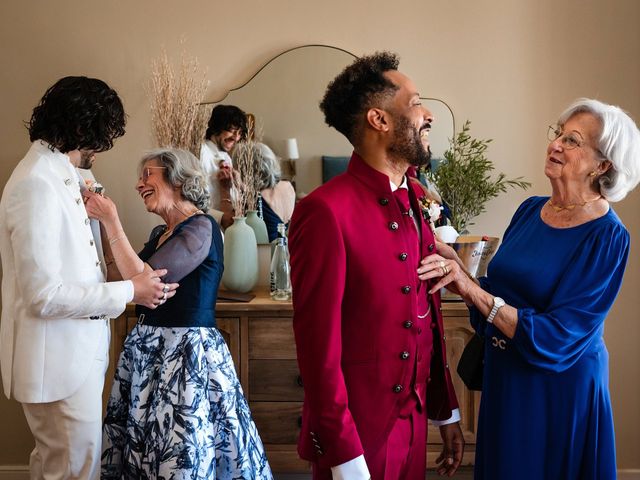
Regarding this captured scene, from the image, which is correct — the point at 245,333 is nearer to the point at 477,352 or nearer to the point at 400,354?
the point at 477,352

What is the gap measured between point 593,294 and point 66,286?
Answer: 1489 millimetres

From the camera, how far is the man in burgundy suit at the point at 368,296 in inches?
56.0

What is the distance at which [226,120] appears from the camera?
10.5 ft

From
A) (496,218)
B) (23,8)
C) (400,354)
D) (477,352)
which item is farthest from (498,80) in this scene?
(23,8)

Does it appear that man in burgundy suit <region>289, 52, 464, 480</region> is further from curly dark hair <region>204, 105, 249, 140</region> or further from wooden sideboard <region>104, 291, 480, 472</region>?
curly dark hair <region>204, 105, 249, 140</region>

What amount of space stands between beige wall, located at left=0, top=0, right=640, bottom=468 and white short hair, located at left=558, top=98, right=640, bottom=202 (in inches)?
50.8

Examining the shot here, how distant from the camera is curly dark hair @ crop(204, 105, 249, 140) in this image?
10.5ft

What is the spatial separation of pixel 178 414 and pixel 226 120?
1467 mm

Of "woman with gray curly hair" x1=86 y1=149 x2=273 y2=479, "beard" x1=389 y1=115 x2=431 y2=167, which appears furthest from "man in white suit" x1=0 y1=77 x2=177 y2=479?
"beard" x1=389 y1=115 x2=431 y2=167

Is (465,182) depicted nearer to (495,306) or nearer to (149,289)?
(495,306)

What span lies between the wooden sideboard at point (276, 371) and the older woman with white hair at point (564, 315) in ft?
2.88

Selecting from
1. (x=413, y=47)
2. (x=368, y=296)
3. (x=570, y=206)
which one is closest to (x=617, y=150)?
(x=570, y=206)

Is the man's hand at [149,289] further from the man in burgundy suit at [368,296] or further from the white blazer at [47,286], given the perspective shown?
the man in burgundy suit at [368,296]

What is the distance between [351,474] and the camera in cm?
140
